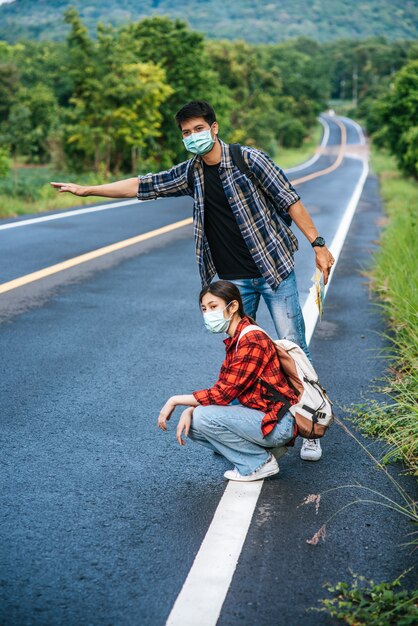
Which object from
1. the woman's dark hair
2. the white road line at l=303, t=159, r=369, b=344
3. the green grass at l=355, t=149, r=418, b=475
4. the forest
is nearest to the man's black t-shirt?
the woman's dark hair

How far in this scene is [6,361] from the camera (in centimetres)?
629

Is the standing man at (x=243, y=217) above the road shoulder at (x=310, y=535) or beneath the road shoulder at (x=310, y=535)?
above

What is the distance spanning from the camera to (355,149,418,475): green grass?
463cm

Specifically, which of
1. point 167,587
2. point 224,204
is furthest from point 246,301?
point 167,587

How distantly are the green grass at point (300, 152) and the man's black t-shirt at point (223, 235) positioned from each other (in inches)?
1893

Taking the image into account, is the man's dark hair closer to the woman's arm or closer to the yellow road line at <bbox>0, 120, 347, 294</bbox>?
the woman's arm

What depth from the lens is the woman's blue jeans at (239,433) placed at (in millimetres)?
4094

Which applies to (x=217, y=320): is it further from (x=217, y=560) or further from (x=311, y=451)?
(x=217, y=560)

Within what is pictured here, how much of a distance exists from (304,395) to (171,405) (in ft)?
2.23

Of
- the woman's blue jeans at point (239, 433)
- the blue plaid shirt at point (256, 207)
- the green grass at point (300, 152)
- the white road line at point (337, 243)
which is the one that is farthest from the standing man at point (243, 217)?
the green grass at point (300, 152)

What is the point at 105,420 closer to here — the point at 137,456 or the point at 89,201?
the point at 137,456

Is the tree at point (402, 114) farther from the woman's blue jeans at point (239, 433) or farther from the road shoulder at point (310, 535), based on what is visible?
the woman's blue jeans at point (239, 433)

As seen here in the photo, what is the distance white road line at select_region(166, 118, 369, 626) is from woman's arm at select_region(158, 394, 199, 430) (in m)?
0.46

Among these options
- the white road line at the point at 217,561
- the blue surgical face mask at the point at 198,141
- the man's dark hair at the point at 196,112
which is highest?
the man's dark hair at the point at 196,112
